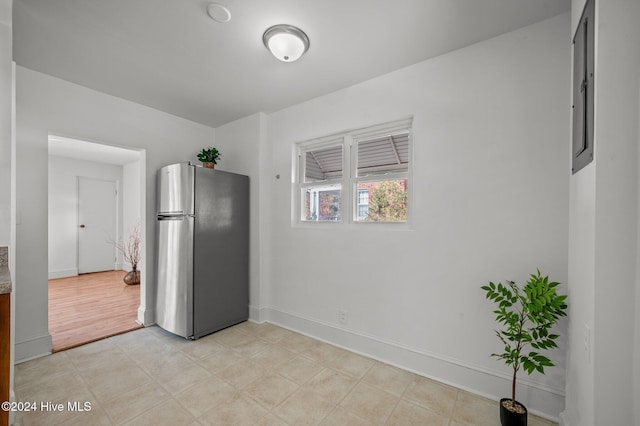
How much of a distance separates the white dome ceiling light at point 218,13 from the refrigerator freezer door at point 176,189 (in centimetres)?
144

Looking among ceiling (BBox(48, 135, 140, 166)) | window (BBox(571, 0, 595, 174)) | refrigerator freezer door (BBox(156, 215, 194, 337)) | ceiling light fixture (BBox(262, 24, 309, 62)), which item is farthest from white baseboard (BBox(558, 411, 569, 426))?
ceiling (BBox(48, 135, 140, 166))

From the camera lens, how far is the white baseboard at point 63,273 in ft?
17.1

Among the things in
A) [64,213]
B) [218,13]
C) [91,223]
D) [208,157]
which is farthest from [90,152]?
[218,13]

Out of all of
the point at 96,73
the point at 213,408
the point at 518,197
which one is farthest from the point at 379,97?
the point at 213,408

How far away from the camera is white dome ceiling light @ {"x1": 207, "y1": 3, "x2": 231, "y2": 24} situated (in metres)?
1.63

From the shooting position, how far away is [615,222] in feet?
3.51

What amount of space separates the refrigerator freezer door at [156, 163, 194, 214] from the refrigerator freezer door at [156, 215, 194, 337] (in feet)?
0.33

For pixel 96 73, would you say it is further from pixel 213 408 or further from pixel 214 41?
pixel 213 408

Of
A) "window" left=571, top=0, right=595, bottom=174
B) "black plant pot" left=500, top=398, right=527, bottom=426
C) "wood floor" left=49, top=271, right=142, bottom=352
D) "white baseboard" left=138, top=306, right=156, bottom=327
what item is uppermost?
"window" left=571, top=0, right=595, bottom=174

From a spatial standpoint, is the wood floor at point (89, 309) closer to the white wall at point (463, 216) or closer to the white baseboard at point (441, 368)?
the white baseboard at point (441, 368)

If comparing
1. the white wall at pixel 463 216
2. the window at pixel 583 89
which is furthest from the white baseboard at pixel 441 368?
the window at pixel 583 89

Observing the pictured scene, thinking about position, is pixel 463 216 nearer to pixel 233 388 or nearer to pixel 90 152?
pixel 233 388

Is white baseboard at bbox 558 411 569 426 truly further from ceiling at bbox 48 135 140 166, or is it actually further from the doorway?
ceiling at bbox 48 135 140 166

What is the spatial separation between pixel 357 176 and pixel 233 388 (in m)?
2.05
